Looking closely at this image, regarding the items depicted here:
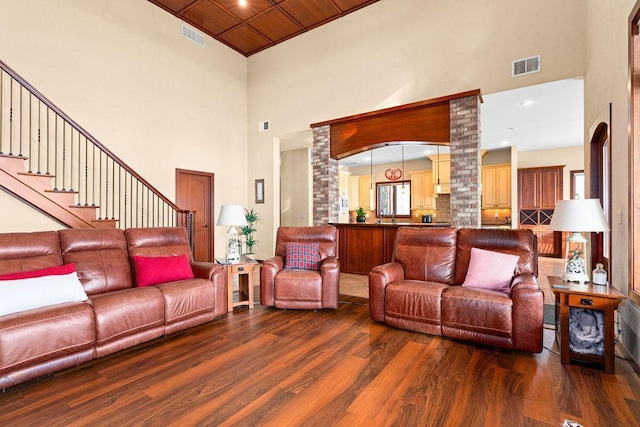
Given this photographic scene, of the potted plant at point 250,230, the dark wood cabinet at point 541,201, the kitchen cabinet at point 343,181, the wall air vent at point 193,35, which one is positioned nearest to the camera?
the wall air vent at point 193,35

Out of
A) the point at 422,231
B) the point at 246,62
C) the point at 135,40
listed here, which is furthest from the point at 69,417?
the point at 246,62

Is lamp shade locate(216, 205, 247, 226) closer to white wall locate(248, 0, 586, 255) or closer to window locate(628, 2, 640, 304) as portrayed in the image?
white wall locate(248, 0, 586, 255)

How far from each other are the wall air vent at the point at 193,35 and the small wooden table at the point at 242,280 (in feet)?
17.1

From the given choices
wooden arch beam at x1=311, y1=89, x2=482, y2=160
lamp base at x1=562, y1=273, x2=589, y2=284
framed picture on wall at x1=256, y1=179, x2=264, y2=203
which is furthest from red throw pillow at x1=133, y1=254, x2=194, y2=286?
framed picture on wall at x1=256, y1=179, x2=264, y2=203

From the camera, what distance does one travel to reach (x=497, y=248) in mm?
3238

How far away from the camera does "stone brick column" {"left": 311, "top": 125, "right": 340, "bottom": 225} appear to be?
20.8 ft

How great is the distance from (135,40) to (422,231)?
6.03m

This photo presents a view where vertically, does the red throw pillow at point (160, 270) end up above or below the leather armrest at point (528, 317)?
above

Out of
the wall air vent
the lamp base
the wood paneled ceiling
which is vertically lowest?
the lamp base

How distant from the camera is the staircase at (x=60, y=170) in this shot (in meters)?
3.94

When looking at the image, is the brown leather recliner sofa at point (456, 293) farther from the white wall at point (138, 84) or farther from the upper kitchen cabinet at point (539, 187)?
the upper kitchen cabinet at point (539, 187)

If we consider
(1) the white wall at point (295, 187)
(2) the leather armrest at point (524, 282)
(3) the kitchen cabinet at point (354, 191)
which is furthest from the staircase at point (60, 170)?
(3) the kitchen cabinet at point (354, 191)

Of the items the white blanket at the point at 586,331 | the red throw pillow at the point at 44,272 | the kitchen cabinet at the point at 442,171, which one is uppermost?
the kitchen cabinet at the point at 442,171

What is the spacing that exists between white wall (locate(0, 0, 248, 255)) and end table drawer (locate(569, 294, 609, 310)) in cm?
634
